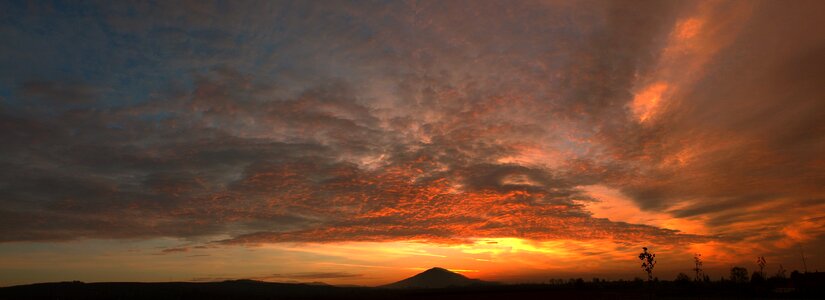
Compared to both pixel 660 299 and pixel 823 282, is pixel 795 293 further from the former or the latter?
pixel 823 282

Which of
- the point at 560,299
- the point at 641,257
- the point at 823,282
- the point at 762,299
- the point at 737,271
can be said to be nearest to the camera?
the point at 762,299

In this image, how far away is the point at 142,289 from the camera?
160125 millimetres

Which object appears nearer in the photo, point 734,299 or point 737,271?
point 734,299

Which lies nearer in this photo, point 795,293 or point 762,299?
point 762,299

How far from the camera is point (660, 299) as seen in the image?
74688 mm

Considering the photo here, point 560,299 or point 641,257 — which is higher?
point 641,257

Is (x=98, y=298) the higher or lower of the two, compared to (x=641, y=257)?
lower

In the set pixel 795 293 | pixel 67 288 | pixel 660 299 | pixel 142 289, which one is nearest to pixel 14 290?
pixel 67 288

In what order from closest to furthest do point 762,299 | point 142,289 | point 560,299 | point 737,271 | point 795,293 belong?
point 762,299 → point 795,293 → point 560,299 → point 142,289 → point 737,271

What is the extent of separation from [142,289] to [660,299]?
513 feet

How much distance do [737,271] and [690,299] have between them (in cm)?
14144

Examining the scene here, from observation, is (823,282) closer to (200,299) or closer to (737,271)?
(737,271)

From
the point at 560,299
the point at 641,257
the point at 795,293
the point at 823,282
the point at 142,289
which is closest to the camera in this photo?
the point at 795,293

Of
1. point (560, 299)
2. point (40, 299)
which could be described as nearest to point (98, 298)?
point (40, 299)
